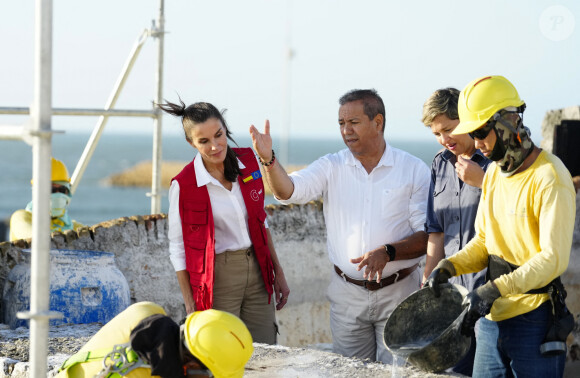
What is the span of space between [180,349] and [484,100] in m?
1.55

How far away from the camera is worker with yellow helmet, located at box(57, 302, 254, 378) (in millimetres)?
2865

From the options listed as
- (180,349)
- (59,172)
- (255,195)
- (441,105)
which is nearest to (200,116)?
(255,195)

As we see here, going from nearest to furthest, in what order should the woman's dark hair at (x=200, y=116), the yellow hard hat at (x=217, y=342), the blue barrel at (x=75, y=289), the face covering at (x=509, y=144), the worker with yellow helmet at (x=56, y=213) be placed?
the yellow hard hat at (x=217, y=342) < the face covering at (x=509, y=144) < the woman's dark hair at (x=200, y=116) < the blue barrel at (x=75, y=289) < the worker with yellow helmet at (x=56, y=213)

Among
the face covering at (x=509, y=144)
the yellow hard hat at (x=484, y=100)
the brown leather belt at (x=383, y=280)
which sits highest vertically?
the yellow hard hat at (x=484, y=100)

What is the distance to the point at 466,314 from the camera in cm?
319

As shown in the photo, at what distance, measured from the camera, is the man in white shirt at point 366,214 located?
4.68 meters

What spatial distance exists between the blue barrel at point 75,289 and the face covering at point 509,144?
298 centimetres

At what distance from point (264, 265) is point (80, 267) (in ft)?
4.49

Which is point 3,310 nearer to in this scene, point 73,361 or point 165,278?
point 165,278

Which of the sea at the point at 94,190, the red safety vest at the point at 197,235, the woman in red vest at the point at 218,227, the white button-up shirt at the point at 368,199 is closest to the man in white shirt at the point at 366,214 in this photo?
the white button-up shirt at the point at 368,199

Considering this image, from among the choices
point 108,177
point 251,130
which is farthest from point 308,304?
point 108,177

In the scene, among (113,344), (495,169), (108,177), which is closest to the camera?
(113,344)

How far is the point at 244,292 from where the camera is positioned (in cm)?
463

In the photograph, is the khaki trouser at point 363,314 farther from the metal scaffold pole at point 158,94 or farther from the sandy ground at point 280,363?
the metal scaffold pole at point 158,94
